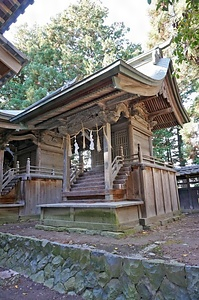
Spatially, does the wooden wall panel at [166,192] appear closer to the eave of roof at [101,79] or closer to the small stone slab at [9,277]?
the eave of roof at [101,79]

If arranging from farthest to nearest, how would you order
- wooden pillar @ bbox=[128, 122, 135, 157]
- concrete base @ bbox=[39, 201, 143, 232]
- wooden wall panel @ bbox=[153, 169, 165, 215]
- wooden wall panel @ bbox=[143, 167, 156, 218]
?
wooden pillar @ bbox=[128, 122, 135, 157], wooden wall panel @ bbox=[153, 169, 165, 215], wooden wall panel @ bbox=[143, 167, 156, 218], concrete base @ bbox=[39, 201, 143, 232]

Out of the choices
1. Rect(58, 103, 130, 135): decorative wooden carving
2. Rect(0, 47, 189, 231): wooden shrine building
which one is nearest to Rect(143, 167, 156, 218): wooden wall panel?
Rect(0, 47, 189, 231): wooden shrine building

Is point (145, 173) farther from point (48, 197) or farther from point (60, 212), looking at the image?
point (48, 197)

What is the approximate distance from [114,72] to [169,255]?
4.33m

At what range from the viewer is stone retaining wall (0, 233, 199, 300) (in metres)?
2.82

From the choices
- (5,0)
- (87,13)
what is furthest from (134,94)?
(87,13)

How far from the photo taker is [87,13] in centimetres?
2197

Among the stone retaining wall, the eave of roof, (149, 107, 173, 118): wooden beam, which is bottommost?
the stone retaining wall

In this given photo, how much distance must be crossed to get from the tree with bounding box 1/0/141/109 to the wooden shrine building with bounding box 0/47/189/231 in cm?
922

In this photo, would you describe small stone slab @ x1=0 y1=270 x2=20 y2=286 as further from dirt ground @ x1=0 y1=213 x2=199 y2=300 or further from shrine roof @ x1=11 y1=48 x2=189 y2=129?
shrine roof @ x1=11 y1=48 x2=189 y2=129

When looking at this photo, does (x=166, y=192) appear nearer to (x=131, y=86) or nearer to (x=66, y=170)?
(x=66, y=170)

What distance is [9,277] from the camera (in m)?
4.61

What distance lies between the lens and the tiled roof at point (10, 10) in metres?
3.37

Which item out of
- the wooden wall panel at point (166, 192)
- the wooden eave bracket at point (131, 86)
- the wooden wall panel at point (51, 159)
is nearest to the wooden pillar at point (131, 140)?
the wooden wall panel at point (166, 192)
